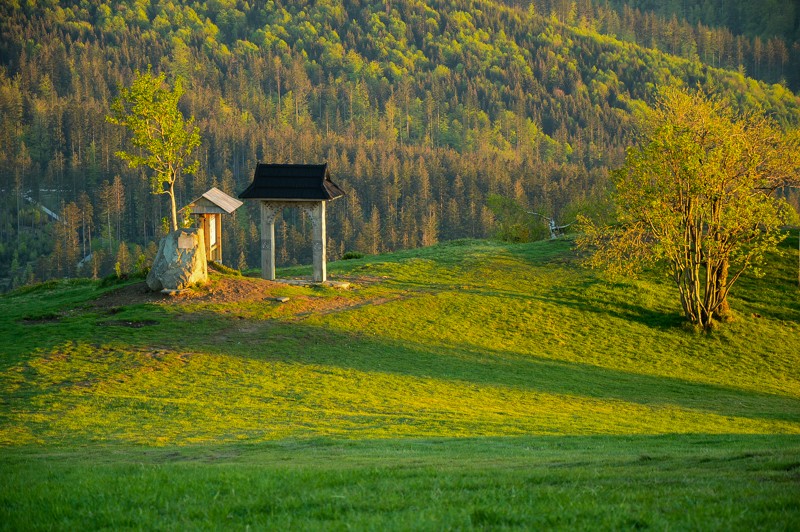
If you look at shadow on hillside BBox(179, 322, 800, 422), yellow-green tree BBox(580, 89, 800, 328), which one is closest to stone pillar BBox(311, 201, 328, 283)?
shadow on hillside BBox(179, 322, 800, 422)

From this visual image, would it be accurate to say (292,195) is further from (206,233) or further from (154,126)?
(154,126)

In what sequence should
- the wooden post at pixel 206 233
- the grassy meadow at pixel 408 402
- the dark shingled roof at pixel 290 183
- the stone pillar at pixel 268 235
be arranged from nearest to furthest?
the grassy meadow at pixel 408 402
the dark shingled roof at pixel 290 183
the stone pillar at pixel 268 235
the wooden post at pixel 206 233

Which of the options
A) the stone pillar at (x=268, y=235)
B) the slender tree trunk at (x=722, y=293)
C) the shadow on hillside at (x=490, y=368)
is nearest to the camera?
the shadow on hillside at (x=490, y=368)

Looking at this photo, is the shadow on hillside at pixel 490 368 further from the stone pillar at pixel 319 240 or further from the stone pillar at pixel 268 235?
the stone pillar at pixel 268 235

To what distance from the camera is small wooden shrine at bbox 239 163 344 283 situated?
46.6 metres

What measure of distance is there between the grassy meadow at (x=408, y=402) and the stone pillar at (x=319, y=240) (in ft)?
5.90

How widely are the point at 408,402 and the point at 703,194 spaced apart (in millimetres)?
23408

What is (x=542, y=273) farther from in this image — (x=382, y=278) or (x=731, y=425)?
(x=731, y=425)

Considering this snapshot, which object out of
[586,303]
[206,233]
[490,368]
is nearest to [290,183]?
[206,233]

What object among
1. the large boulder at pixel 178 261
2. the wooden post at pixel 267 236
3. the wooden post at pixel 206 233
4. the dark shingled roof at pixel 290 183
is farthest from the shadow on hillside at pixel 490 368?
the wooden post at pixel 206 233

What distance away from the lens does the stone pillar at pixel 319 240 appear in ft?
155

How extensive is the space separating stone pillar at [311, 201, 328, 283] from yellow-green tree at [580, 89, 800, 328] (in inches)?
604

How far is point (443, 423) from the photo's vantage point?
2644cm

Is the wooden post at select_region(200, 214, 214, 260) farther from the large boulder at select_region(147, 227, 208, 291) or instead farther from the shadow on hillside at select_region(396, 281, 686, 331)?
the shadow on hillside at select_region(396, 281, 686, 331)
